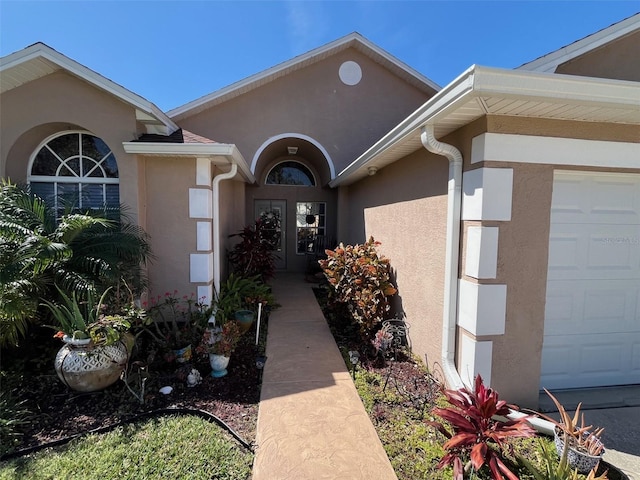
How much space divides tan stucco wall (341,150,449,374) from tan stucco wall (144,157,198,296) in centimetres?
373

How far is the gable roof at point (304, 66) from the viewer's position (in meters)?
8.98

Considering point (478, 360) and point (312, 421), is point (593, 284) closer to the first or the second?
point (478, 360)

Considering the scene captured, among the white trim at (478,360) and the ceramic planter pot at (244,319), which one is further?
the ceramic planter pot at (244,319)

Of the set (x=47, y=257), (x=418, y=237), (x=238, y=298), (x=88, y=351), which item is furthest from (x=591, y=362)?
(x=47, y=257)

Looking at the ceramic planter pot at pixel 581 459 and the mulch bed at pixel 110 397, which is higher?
the ceramic planter pot at pixel 581 459

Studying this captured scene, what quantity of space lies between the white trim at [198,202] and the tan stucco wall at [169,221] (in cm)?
8

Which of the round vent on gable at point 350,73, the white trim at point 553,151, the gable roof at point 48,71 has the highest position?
the round vent on gable at point 350,73

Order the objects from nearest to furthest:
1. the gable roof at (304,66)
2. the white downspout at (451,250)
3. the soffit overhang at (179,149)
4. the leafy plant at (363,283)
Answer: the white downspout at (451,250), the soffit overhang at (179,149), the leafy plant at (363,283), the gable roof at (304,66)

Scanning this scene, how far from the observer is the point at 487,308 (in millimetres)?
3271

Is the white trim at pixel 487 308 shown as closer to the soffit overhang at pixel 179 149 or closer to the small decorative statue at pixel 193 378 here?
the small decorative statue at pixel 193 378

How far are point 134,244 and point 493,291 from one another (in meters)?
5.04

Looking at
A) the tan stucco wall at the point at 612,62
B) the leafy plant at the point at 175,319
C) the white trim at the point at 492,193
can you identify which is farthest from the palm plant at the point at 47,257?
the tan stucco wall at the point at 612,62

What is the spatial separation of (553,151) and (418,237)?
1974 millimetres

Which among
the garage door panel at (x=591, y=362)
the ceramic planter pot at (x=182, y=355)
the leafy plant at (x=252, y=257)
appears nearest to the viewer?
the garage door panel at (x=591, y=362)
